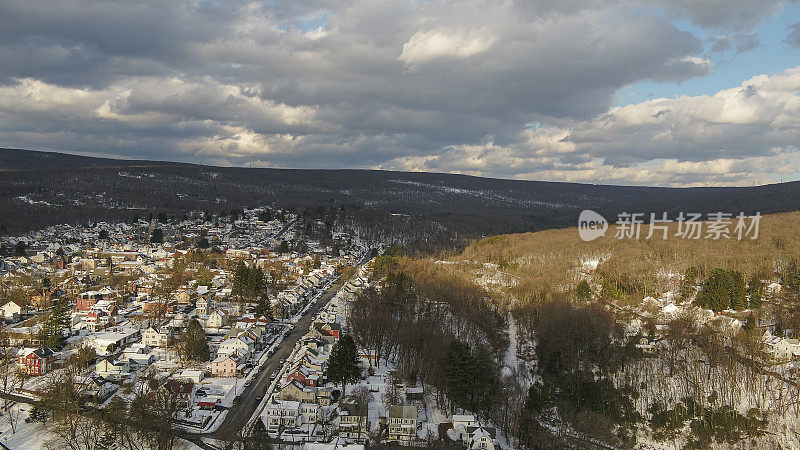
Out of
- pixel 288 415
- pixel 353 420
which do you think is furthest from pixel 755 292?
pixel 288 415

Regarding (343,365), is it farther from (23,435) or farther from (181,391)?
(23,435)

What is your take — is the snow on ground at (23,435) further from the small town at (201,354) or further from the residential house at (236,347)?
the residential house at (236,347)

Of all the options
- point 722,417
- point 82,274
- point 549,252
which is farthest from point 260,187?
point 722,417

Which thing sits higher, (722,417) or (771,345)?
(771,345)

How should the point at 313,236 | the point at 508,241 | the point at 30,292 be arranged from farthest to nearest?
the point at 313,236
the point at 508,241
the point at 30,292

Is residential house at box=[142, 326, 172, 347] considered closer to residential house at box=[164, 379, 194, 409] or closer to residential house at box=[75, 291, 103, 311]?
residential house at box=[164, 379, 194, 409]

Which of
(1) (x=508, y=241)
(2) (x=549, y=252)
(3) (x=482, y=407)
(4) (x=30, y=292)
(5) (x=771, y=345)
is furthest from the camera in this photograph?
(1) (x=508, y=241)

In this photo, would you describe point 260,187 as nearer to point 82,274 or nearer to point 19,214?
point 19,214
